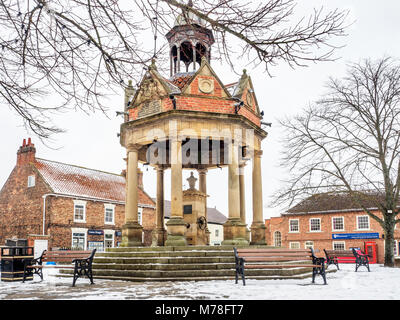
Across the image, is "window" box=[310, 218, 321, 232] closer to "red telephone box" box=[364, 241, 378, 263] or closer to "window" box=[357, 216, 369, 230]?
"window" box=[357, 216, 369, 230]

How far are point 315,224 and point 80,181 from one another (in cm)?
2330

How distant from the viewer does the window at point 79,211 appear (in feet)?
107

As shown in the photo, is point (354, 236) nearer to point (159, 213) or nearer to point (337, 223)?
point (337, 223)

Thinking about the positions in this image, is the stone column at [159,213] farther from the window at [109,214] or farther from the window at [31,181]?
the window at [31,181]

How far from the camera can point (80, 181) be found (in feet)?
117

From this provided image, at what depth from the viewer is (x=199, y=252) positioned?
12109mm

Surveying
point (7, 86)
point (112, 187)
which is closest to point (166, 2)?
point (7, 86)

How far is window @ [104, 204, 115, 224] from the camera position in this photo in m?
35.1

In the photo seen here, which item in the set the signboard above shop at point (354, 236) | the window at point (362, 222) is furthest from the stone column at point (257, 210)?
the window at point (362, 222)

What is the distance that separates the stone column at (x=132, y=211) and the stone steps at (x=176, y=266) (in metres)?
1.39

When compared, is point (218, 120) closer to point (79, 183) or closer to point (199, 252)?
point (199, 252)

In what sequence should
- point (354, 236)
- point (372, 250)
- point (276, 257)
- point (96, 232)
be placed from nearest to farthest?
point (276, 257) < point (96, 232) < point (372, 250) < point (354, 236)

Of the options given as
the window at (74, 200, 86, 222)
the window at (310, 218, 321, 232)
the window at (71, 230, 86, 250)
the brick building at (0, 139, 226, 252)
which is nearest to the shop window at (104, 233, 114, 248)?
the brick building at (0, 139, 226, 252)

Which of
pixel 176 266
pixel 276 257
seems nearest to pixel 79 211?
pixel 176 266
